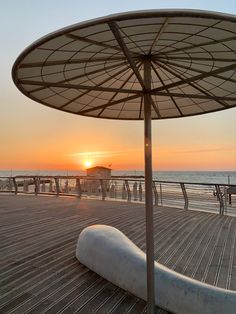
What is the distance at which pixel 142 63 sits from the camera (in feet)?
10.6

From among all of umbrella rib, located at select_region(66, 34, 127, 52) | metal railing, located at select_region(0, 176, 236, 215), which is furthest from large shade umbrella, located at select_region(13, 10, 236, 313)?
metal railing, located at select_region(0, 176, 236, 215)

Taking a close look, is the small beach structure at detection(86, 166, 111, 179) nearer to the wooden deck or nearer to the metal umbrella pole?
the wooden deck

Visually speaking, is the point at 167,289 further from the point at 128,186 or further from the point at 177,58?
the point at 128,186

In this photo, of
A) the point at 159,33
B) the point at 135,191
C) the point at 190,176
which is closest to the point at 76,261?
the point at 159,33

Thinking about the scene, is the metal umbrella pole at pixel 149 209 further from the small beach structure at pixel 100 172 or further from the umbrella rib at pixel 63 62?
the small beach structure at pixel 100 172

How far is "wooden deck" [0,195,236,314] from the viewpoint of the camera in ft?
10.9

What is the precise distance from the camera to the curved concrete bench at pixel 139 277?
2.95 m

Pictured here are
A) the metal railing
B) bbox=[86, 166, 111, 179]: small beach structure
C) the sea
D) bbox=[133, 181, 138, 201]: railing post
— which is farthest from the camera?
the sea

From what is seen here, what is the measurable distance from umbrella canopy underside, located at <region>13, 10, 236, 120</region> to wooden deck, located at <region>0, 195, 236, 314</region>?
91.1 inches

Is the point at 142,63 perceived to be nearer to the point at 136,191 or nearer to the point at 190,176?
the point at 136,191

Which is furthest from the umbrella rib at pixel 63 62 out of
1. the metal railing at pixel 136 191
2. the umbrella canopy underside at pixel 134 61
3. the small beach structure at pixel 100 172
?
the small beach structure at pixel 100 172

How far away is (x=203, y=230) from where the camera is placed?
23.8 ft

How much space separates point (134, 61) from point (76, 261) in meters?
3.30

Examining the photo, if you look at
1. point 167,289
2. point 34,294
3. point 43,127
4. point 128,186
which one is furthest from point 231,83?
point 43,127
